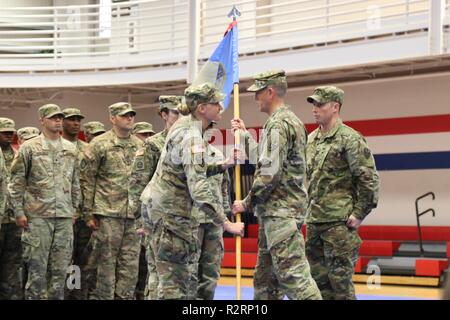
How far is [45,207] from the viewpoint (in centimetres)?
702

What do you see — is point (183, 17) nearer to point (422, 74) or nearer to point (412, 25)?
point (422, 74)

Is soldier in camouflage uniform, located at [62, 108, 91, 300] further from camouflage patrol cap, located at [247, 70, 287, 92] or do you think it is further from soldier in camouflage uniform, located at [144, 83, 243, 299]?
soldier in camouflage uniform, located at [144, 83, 243, 299]

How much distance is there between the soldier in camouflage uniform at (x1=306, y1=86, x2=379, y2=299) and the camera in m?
6.02

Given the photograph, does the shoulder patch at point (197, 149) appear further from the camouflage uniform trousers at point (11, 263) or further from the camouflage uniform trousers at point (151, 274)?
the camouflage uniform trousers at point (11, 263)

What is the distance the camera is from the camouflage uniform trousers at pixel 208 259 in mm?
6027

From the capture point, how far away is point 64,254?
7.02 m

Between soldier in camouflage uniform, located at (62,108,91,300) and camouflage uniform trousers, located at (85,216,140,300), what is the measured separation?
305mm

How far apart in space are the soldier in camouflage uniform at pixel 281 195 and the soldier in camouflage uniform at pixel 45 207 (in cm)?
201

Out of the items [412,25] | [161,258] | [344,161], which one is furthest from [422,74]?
[161,258]

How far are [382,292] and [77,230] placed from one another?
3.72m

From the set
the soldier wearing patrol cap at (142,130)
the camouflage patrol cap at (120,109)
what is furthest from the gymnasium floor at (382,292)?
the camouflage patrol cap at (120,109)

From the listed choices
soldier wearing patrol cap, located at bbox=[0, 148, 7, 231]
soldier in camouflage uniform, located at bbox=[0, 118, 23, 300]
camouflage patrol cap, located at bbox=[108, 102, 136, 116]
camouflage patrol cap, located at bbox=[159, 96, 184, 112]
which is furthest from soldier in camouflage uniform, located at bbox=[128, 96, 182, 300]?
soldier in camouflage uniform, located at bbox=[0, 118, 23, 300]

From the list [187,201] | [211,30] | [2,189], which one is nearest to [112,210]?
[2,189]
